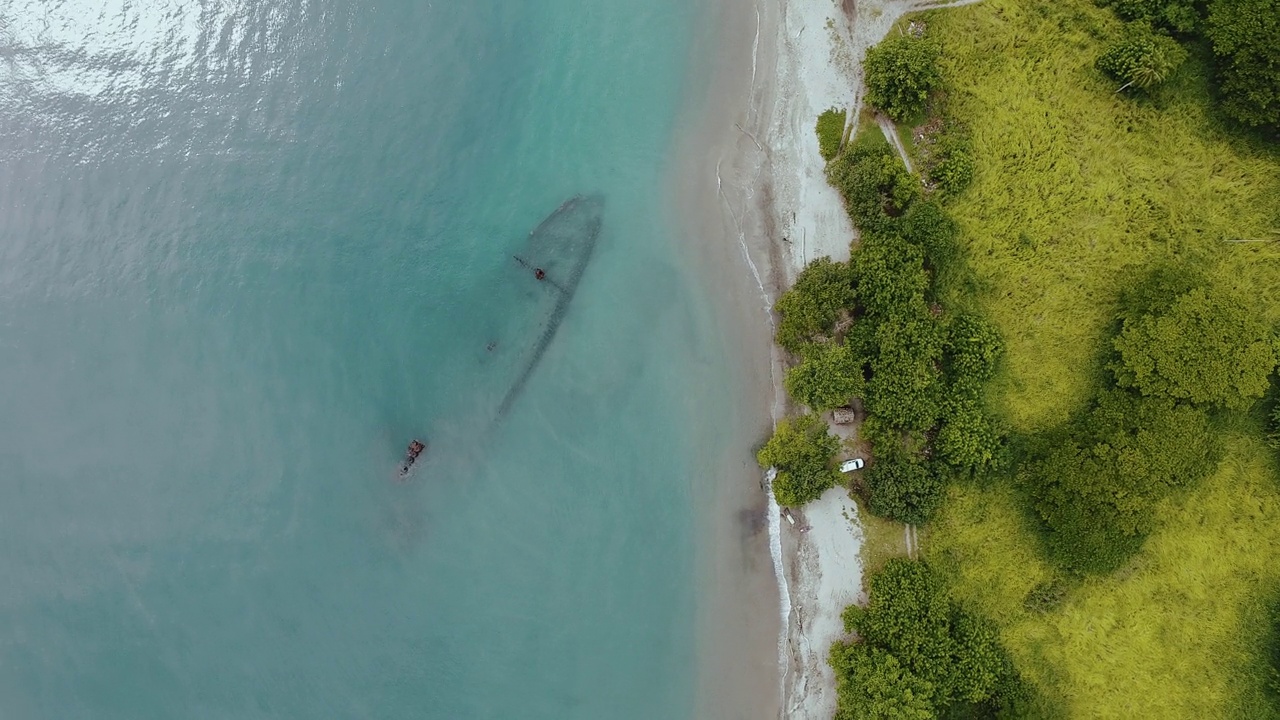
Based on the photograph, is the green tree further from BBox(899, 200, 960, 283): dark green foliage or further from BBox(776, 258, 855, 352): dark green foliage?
BBox(899, 200, 960, 283): dark green foliage

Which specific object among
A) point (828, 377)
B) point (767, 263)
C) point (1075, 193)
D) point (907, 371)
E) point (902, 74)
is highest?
point (902, 74)

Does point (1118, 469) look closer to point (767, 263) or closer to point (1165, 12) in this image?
point (767, 263)

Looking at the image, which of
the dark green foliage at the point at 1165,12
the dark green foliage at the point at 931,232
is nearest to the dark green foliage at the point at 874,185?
the dark green foliage at the point at 931,232

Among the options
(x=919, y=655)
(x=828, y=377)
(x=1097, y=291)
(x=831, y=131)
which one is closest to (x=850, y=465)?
(x=828, y=377)

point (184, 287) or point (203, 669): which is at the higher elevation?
point (184, 287)

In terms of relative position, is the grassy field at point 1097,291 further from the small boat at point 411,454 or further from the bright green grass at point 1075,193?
the small boat at point 411,454

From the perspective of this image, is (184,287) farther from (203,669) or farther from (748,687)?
(748,687)

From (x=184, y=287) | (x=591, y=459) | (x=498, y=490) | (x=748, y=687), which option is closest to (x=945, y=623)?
(x=748, y=687)
